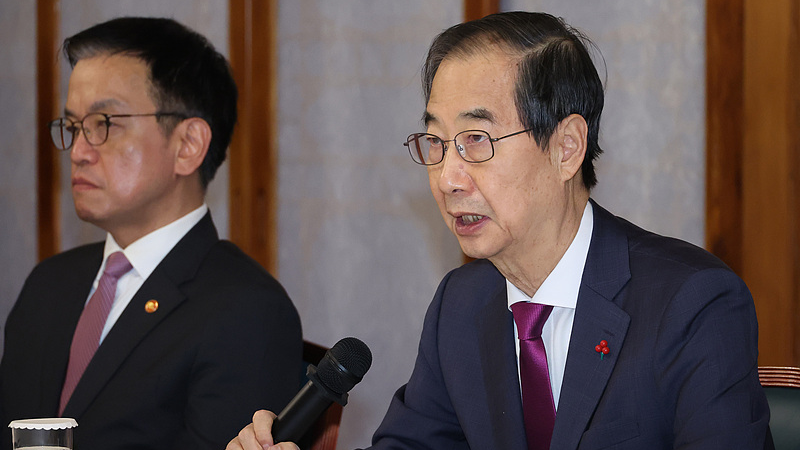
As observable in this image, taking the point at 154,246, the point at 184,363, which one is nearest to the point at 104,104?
the point at 154,246

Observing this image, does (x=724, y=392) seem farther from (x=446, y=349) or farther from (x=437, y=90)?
(x=437, y=90)

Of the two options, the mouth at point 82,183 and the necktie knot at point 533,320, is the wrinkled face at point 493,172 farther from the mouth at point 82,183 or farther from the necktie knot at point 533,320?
the mouth at point 82,183

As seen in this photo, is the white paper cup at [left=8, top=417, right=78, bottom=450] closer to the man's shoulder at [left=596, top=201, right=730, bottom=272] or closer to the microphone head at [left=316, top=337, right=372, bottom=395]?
the microphone head at [left=316, top=337, right=372, bottom=395]

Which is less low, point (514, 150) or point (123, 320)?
point (514, 150)

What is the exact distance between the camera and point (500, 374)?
1836mm

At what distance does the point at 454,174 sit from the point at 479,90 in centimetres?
17

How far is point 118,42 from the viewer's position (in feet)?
8.62

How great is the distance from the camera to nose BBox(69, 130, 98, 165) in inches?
100

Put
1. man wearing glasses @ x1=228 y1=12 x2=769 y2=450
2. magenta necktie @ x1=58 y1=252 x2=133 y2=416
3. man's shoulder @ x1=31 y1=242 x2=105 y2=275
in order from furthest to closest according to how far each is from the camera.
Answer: man's shoulder @ x1=31 y1=242 x2=105 y2=275
magenta necktie @ x1=58 y1=252 x2=133 y2=416
man wearing glasses @ x1=228 y1=12 x2=769 y2=450

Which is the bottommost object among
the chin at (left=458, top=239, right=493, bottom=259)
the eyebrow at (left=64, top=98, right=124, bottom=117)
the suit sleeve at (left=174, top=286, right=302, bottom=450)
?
the suit sleeve at (left=174, top=286, right=302, bottom=450)

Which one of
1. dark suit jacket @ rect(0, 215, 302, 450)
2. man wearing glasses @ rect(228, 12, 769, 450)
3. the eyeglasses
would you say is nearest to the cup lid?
man wearing glasses @ rect(228, 12, 769, 450)

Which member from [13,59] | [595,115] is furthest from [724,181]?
[13,59]

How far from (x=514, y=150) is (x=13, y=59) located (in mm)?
3442

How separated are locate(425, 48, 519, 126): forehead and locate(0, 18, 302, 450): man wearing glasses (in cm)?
79
